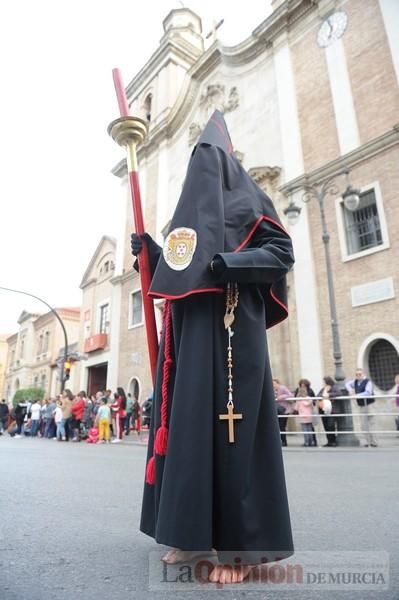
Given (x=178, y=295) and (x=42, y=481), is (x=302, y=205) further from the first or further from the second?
(x=178, y=295)

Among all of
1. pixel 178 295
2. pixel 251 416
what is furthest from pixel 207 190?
pixel 251 416

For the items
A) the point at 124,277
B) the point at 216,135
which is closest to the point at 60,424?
the point at 124,277

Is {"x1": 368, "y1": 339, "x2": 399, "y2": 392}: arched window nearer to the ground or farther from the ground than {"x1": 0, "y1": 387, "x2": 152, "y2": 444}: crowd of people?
farther from the ground

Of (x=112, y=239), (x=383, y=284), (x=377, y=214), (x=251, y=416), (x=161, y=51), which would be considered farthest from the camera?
(x=112, y=239)

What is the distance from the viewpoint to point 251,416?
73.2 inches

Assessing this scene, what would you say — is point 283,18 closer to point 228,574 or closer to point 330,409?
point 330,409

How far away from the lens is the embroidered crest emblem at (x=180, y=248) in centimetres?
200

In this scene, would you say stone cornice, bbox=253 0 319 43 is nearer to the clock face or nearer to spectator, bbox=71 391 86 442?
the clock face

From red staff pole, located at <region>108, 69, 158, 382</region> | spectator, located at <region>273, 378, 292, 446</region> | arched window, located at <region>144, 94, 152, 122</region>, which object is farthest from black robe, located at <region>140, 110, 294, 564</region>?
arched window, located at <region>144, 94, 152, 122</region>

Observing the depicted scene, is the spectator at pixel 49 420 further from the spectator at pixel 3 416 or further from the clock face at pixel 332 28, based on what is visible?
the clock face at pixel 332 28

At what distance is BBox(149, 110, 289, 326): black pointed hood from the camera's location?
6.46 ft

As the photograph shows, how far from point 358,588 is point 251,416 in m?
0.70

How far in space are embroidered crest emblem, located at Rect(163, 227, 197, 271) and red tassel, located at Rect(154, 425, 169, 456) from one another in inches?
28.9

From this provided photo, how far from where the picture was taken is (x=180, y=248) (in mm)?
2027
